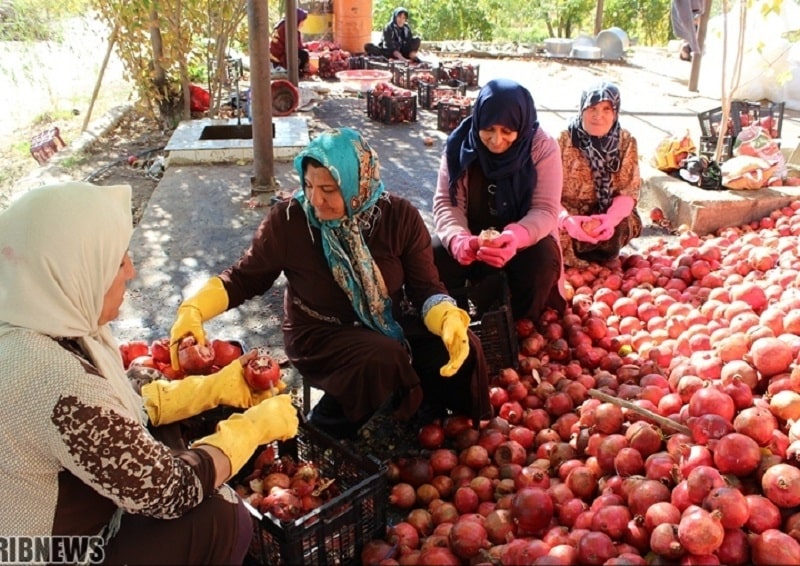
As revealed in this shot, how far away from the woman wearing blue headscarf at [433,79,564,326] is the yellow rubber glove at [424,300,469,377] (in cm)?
60

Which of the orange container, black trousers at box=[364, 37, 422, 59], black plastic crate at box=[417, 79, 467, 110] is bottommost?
black plastic crate at box=[417, 79, 467, 110]

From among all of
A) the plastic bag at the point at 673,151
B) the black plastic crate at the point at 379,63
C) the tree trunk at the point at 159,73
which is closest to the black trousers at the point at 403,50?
the black plastic crate at the point at 379,63

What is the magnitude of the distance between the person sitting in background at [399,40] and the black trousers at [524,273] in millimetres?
10495

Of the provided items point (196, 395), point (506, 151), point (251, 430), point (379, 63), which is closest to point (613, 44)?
point (379, 63)

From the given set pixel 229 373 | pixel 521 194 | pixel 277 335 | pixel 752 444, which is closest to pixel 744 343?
pixel 752 444

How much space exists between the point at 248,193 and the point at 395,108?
3.40 m

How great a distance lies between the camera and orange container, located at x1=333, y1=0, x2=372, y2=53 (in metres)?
14.6

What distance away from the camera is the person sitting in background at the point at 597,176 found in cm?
399

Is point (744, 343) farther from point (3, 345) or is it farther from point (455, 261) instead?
point (3, 345)

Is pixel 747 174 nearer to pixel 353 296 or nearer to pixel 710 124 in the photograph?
pixel 710 124

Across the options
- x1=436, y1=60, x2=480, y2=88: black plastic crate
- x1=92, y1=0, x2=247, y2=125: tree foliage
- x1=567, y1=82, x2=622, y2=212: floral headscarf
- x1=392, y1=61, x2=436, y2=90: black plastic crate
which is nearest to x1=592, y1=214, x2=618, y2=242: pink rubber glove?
x1=567, y1=82, x2=622, y2=212: floral headscarf

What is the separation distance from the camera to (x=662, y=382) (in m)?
2.77

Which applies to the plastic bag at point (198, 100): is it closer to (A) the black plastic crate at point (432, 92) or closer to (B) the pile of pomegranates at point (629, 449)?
(A) the black plastic crate at point (432, 92)

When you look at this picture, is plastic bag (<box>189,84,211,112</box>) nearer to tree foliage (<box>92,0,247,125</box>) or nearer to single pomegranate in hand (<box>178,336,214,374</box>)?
tree foliage (<box>92,0,247,125</box>)
